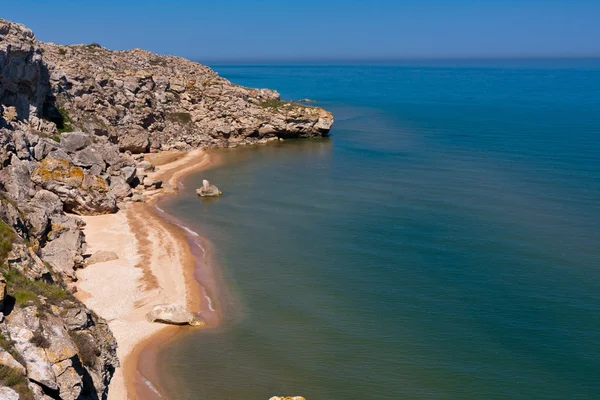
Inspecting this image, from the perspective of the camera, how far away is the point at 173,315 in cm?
3045

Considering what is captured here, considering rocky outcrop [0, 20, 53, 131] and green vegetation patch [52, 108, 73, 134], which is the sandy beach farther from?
green vegetation patch [52, 108, 73, 134]

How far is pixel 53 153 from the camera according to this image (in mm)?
46625

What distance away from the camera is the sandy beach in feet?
89.2

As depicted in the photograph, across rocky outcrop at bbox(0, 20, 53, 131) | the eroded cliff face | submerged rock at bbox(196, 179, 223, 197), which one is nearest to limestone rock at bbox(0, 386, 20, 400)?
rocky outcrop at bbox(0, 20, 53, 131)

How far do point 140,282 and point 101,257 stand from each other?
4.68 metres

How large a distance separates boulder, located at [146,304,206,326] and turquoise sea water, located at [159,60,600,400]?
1428 millimetres

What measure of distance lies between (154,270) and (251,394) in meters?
14.9

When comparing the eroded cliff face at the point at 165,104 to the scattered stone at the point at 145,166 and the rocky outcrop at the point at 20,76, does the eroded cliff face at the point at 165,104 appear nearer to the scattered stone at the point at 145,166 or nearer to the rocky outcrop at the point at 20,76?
the scattered stone at the point at 145,166

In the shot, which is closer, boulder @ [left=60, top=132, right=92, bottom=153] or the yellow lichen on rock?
the yellow lichen on rock

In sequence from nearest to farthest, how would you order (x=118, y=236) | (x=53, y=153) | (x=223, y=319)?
(x=223, y=319), (x=118, y=236), (x=53, y=153)

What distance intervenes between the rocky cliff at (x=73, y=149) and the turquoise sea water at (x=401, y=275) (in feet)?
27.6

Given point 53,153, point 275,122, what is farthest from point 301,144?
point 53,153

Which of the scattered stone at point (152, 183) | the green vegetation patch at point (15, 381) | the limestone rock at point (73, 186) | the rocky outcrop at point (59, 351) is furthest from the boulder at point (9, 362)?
the scattered stone at point (152, 183)

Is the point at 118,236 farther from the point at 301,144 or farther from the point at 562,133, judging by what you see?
the point at 562,133
